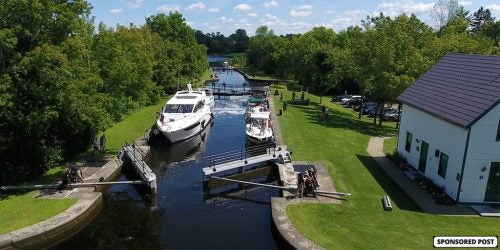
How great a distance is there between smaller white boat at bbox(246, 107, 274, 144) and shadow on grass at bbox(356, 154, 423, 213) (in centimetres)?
764

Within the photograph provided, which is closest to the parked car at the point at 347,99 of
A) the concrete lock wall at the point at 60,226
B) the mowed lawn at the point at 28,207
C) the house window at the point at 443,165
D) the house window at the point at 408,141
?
the house window at the point at 408,141

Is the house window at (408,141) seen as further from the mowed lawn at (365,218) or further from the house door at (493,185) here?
the house door at (493,185)

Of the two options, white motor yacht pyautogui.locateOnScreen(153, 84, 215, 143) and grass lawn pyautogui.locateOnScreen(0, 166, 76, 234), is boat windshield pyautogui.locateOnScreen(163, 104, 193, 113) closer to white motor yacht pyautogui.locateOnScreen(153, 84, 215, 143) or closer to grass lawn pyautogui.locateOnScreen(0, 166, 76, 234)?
white motor yacht pyautogui.locateOnScreen(153, 84, 215, 143)

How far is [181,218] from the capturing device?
19906mm

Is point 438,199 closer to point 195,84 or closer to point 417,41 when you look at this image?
point 417,41

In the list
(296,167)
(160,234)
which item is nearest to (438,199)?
(296,167)

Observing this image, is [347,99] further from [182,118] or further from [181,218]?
[181,218]

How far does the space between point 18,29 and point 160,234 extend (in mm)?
12868

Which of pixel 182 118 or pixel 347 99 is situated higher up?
pixel 182 118

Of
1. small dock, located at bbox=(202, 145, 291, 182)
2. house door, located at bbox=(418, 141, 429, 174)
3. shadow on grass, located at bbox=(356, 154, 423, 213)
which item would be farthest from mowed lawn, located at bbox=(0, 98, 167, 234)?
house door, located at bbox=(418, 141, 429, 174)

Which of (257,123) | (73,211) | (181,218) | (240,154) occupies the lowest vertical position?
(181,218)

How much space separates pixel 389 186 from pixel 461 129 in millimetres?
5125

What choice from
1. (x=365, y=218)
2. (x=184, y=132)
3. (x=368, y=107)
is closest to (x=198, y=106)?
(x=184, y=132)

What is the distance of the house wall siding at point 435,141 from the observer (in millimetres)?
20547
